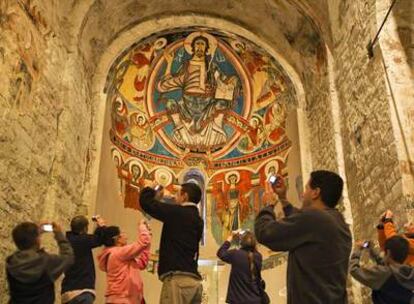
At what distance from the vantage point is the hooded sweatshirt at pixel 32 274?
9.65ft

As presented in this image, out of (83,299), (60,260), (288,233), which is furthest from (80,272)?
(288,233)

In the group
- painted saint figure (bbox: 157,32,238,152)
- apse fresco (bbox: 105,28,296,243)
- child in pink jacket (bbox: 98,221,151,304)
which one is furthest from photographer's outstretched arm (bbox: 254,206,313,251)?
painted saint figure (bbox: 157,32,238,152)

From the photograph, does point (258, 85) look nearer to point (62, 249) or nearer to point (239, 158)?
point (239, 158)

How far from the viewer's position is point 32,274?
115 inches

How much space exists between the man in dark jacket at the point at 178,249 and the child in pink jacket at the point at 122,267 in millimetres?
541

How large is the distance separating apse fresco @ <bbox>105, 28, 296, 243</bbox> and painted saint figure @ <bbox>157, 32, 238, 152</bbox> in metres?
0.02

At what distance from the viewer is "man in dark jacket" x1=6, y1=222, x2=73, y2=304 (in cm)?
295

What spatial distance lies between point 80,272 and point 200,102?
264 inches

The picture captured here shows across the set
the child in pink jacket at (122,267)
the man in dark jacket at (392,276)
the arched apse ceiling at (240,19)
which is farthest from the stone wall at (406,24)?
the child in pink jacket at (122,267)

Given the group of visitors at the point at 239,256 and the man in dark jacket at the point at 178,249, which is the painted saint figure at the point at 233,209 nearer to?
the group of visitors at the point at 239,256

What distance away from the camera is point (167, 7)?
29.7ft

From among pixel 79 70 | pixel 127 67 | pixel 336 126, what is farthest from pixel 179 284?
pixel 127 67

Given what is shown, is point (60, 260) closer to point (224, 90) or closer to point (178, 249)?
point (178, 249)

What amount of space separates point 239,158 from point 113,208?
292 centimetres
